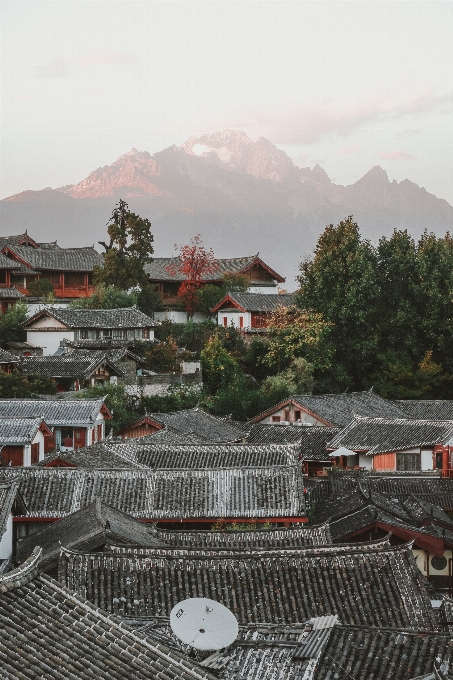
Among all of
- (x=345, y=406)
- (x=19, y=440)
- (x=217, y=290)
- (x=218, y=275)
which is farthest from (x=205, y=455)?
(x=218, y=275)

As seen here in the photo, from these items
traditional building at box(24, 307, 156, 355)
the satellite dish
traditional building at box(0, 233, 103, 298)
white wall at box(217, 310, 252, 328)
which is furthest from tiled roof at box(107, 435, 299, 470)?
traditional building at box(0, 233, 103, 298)

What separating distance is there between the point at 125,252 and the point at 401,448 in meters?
20.5

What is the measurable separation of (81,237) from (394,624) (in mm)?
146530

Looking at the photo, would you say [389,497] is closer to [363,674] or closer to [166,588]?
[166,588]

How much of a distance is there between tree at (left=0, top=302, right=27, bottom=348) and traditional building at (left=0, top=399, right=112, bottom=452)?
10.3 metres

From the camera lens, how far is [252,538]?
60.1ft

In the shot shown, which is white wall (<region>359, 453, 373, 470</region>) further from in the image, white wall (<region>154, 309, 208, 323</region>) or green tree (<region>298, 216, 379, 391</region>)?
white wall (<region>154, 309, 208, 323</region>)

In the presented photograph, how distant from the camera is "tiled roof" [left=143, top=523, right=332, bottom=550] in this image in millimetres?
17938

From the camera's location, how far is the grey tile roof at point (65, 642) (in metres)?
7.09

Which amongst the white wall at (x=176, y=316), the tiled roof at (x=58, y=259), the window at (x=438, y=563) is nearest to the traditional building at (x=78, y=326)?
the white wall at (x=176, y=316)

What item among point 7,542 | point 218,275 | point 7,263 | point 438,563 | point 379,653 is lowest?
point 438,563

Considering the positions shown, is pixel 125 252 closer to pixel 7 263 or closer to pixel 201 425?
pixel 7 263

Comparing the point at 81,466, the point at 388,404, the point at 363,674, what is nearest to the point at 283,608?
the point at 363,674

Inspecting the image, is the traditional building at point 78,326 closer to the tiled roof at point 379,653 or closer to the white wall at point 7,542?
the white wall at point 7,542
